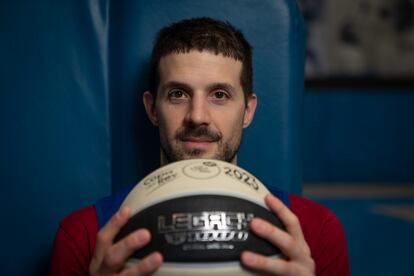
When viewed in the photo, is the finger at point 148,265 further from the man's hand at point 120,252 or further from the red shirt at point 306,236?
the red shirt at point 306,236

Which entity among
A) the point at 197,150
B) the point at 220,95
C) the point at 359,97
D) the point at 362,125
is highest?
the point at 359,97

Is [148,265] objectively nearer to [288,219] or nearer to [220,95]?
[288,219]

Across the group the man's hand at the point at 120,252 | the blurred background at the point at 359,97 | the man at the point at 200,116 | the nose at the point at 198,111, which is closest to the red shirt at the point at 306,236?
the man at the point at 200,116

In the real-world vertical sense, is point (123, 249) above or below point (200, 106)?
below

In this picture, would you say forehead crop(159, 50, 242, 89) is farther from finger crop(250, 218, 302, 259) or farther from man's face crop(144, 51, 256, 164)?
finger crop(250, 218, 302, 259)

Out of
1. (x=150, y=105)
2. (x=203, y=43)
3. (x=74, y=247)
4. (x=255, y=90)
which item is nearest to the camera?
(x=74, y=247)

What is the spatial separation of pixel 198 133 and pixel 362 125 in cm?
286

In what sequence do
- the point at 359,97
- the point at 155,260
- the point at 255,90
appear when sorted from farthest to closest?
the point at 359,97 < the point at 255,90 < the point at 155,260

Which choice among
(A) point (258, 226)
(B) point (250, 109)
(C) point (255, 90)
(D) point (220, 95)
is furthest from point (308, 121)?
(A) point (258, 226)

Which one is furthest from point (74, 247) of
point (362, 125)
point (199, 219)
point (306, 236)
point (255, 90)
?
point (362, 125)

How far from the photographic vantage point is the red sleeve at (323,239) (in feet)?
2.93

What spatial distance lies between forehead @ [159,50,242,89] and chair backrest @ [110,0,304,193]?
0.70 feet

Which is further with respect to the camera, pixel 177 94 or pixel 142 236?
pixel 177 94

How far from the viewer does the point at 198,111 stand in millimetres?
907
